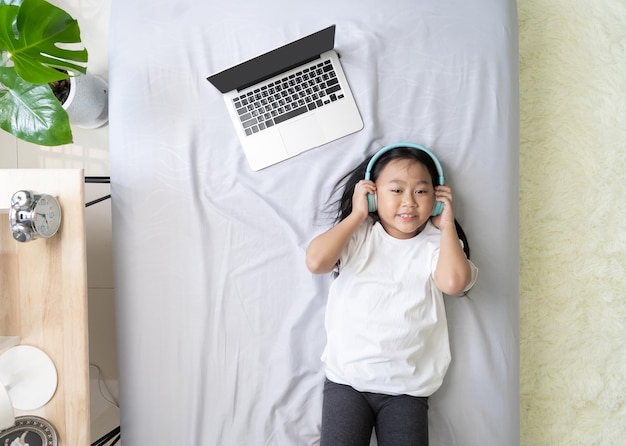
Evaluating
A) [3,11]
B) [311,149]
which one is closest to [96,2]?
[3,11]

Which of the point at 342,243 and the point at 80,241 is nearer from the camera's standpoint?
the point at 80,241

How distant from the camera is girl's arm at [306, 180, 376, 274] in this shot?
3.55 feet

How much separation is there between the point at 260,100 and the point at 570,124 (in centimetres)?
93

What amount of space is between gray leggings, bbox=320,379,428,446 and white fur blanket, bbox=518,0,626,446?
A: 47 centimetres

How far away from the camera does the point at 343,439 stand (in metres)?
1.03

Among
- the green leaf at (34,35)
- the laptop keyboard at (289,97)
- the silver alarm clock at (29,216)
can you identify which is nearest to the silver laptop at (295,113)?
the laptop keyboard at (289,97)

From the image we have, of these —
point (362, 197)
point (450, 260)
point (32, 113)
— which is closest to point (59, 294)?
point (32, 113)

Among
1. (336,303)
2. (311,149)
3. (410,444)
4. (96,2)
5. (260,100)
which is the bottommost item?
(410,444)

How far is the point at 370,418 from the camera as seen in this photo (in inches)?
43.0

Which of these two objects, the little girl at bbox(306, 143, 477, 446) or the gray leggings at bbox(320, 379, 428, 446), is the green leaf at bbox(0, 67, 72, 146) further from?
the gray leggings at bbox(320, 379, 428, 446)

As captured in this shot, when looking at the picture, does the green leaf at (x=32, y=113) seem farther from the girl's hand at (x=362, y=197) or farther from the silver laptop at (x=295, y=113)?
the girl's hand at (x=362, y=197)

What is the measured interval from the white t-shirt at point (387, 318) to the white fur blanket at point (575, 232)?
15.9 inches

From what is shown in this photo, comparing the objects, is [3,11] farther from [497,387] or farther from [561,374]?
[561,374]

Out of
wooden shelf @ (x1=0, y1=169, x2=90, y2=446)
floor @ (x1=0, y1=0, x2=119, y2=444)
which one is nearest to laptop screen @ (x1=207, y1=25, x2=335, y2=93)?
wooden shelf @ (x1=0, y1=169, x2=90, y2=446)
